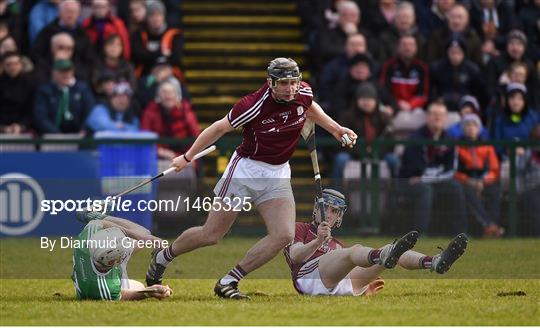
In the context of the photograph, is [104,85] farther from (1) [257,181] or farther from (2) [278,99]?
(2) [278,99]

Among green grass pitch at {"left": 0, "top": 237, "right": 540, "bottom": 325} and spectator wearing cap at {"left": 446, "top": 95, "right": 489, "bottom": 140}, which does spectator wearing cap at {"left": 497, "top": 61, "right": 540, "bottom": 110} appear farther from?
green grass pitch at {"left": 0, "top": 237, "right": 540, "bottom": 325}

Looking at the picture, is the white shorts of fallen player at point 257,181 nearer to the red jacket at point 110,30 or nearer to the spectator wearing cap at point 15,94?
the spectator wearing cap at point 15,94

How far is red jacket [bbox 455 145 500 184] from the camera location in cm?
1841

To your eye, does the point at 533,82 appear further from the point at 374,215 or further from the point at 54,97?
the point at 54,97

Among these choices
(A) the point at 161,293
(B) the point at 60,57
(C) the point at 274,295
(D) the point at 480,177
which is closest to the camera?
(A) the point at 161,293

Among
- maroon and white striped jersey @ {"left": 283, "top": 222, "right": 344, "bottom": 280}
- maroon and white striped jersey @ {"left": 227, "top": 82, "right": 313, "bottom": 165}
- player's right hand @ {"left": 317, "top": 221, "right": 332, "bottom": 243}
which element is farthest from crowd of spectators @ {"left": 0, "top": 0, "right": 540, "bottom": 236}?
maroon and white striped jersey @ {"left": 227, "top": 82, "right": 313, "bottom": 165}

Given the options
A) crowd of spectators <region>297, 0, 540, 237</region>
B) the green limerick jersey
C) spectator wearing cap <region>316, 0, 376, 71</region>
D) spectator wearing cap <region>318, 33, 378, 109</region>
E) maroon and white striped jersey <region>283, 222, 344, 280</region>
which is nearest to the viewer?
the green limerick jersey

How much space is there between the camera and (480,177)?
59.9 ft

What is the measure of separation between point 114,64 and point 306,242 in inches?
304

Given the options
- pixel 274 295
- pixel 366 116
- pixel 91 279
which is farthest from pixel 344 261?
pixel 366 116

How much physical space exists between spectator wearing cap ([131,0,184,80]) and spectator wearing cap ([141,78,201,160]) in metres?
1.28

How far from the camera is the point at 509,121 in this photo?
20391 millimetres

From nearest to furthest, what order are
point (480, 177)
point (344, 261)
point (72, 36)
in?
point (344, 261) → point (480, 177) → point (72, 36)

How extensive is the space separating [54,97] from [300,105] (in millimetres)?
7091
